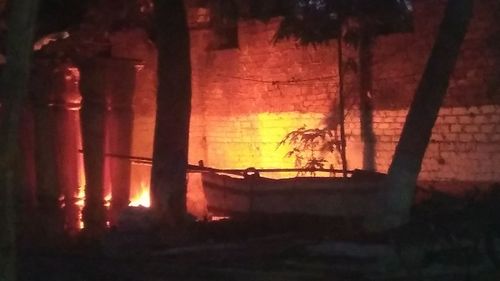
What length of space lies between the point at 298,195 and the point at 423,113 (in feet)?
9.46

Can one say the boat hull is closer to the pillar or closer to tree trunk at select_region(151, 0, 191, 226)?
tree trunk at select_region(151, 0, 191, 226)

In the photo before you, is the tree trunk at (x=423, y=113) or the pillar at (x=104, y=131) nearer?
the tree trunk at (x=423, y=113)

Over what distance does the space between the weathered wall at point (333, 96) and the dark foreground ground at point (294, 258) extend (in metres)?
2.66

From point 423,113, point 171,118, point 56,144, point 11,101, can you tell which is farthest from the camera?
point 56,144

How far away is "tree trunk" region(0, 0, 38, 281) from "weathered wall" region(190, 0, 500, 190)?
716cm

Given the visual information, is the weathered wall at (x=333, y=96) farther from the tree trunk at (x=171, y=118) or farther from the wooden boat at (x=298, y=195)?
the tree trunk at (x=171, y=118)

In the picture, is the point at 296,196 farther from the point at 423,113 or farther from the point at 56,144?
the point at 56,144

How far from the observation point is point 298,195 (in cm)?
1280

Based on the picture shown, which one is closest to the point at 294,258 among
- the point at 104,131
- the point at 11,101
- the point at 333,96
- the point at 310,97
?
the point at 11,101

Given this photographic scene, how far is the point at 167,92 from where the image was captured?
41.2 feet

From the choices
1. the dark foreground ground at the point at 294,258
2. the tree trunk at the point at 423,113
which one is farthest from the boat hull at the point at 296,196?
the dark foreground ground at the point at 294,258

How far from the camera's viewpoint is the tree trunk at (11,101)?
7.63 meters

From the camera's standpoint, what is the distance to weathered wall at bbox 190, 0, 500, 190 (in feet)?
42.3

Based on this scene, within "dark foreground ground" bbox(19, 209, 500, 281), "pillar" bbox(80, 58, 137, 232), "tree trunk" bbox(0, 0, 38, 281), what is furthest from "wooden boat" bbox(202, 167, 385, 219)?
"tree trunk" bbox(0, 0, 38, 281)
